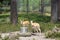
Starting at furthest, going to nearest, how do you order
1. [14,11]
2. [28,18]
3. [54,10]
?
[28,18], [54,10], [14,11]

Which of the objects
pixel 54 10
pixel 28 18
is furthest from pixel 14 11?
pixel 28 18

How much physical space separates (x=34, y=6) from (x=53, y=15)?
15526 mm

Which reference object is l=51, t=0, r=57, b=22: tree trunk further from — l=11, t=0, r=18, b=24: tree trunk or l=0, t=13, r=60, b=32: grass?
l=11, t=0, r=18, b=24: tree trunk

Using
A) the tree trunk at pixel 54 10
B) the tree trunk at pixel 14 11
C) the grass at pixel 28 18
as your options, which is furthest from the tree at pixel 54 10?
the tree trunk at pixel 14 11

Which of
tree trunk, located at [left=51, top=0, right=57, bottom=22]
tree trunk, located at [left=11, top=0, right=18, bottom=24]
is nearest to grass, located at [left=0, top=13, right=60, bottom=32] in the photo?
tree trunk, located at [left=11, top=0, right=18, bottom=24]

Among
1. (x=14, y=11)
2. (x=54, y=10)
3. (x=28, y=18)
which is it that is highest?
(x=14, y=11)

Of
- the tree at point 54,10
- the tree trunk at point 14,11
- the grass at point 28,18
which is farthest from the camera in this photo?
the tree at point 54,10

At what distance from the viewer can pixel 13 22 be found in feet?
56.0

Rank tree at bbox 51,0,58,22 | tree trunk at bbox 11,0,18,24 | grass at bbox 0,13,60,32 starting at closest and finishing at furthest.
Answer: grass at bbox 0,13,60,32, tree trunk at bbox 11,0,18,24, tree at bbox 51,0,58,22

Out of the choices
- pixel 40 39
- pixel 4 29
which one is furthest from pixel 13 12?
pixel 40 39

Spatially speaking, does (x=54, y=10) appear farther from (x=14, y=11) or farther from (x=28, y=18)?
(x=14, y=11)

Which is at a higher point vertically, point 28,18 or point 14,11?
point 14,11

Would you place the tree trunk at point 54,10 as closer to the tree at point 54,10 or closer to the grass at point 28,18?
the tree at point 54,10

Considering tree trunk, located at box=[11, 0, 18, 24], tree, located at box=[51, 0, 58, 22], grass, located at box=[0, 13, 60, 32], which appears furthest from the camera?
tree, located at box=[51, 0, 58, 22]
